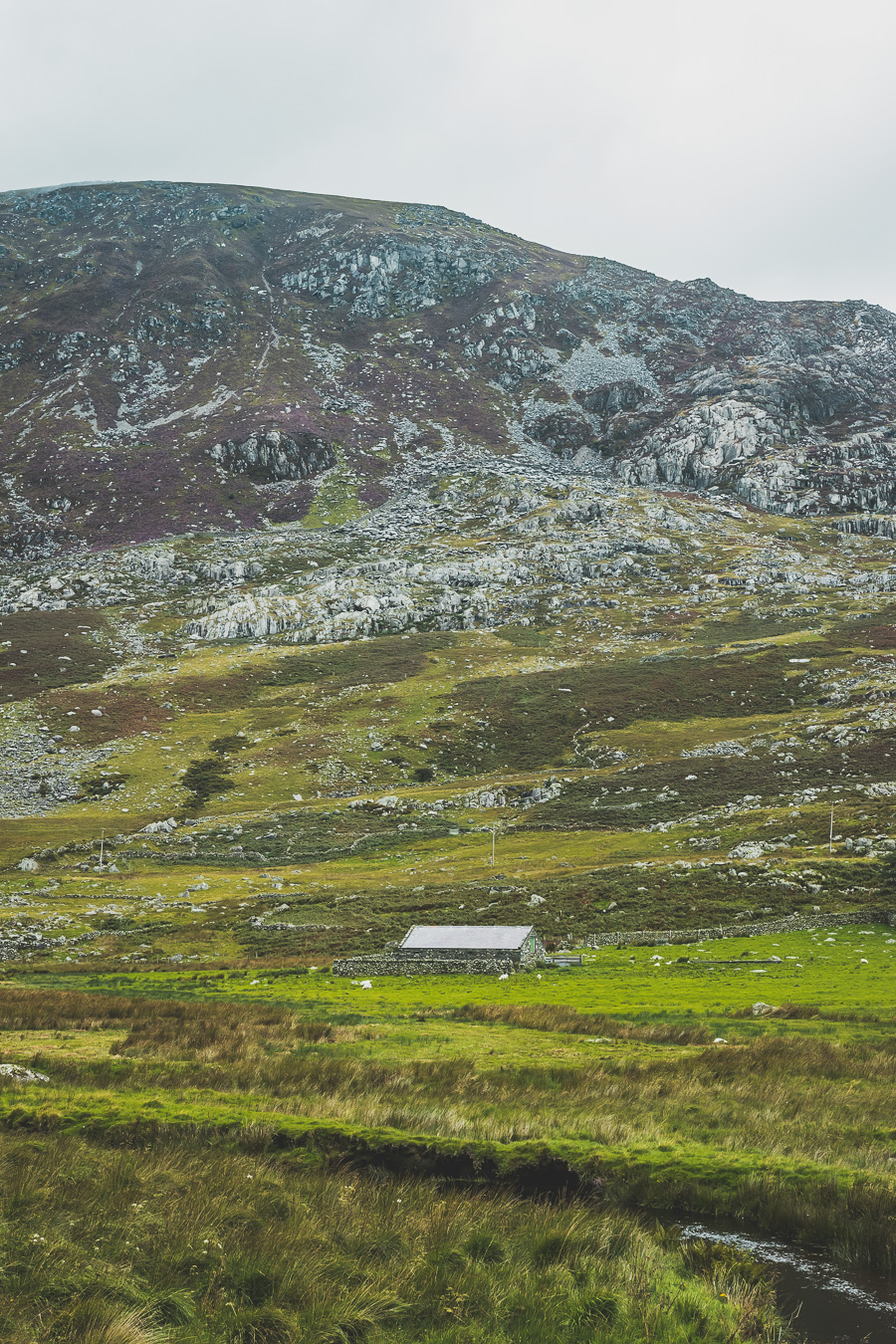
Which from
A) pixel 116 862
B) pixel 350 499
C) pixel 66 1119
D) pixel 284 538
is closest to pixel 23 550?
pixel 284 538

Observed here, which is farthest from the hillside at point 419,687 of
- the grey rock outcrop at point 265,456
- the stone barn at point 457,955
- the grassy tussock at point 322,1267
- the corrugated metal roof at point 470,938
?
the grassy tussock at point 322,1267

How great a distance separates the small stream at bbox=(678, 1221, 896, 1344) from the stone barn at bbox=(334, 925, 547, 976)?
2524 cm

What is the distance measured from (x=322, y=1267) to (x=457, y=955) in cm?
2890

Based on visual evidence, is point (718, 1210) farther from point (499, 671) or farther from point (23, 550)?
point (23, 550)

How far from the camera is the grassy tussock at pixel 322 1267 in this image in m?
6.77

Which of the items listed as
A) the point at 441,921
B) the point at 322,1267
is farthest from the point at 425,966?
the point at 322,1267

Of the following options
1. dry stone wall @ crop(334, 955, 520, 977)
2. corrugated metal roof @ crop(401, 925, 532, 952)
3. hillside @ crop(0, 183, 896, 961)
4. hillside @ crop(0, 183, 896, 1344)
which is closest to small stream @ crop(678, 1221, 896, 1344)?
hillside @ crop(0, 183, 896, 1344)

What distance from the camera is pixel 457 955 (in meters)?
35.7

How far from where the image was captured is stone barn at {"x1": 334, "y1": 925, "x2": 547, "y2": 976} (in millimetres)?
34938

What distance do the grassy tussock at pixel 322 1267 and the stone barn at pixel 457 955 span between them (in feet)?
83.9

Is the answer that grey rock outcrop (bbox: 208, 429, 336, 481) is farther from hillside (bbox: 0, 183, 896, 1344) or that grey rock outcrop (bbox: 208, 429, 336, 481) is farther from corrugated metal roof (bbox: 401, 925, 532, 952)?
corrugated metal roof (bbox: 401, 925, 532, 952)

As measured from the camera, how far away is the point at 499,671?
112312 mm

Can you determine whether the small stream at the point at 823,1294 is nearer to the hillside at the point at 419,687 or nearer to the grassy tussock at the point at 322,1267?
the grassy tussock at the point at 322,1267

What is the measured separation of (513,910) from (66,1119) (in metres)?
34.8
